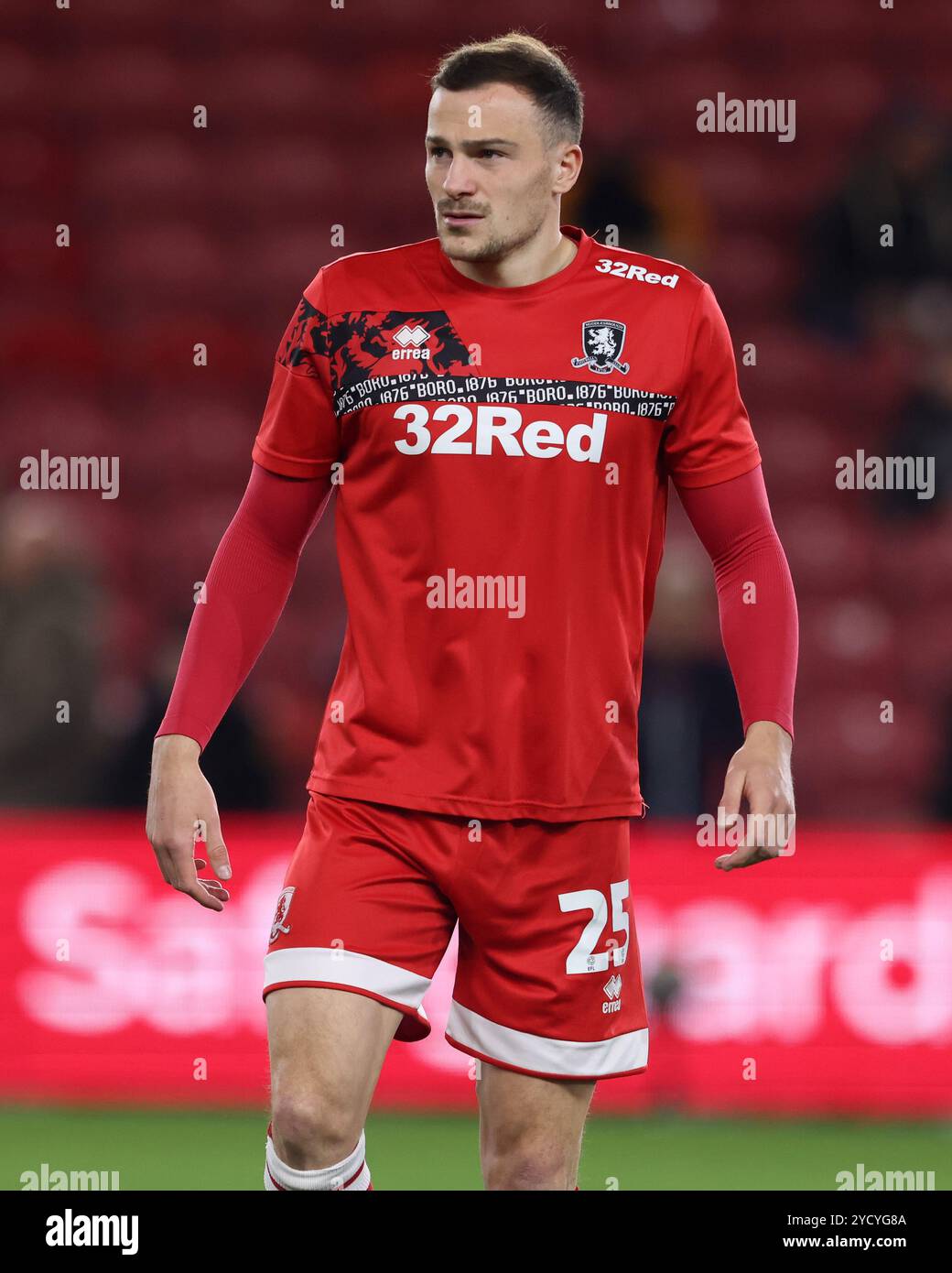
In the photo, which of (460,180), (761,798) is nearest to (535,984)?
(761,798)

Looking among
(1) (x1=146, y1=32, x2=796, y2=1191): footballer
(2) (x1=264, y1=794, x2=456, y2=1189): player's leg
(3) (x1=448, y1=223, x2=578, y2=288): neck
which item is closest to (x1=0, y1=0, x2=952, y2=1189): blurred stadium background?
(1) (x1=146, y1=32, x2=796, y2=1191): footballer

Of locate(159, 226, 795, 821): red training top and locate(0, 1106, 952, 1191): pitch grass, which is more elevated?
locate(159, 226, 795, 821): red training top

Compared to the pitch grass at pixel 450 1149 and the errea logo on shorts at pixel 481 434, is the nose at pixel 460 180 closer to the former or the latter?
the errea logo on shorts at pixel 481 434

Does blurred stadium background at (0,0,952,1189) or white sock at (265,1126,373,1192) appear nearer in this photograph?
white sock at (265,1126,373,1192)

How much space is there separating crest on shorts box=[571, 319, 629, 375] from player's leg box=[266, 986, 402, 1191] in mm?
1092

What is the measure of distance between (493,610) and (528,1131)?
0.86 meters

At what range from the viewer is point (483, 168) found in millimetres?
3150

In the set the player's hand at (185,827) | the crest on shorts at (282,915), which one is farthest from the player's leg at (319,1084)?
the player's hand at (185,827)

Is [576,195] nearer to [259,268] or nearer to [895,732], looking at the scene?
[259,268]

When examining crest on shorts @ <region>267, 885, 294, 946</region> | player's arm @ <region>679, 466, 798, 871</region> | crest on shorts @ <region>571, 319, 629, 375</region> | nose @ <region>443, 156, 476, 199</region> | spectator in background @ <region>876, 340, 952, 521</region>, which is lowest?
crest on shorts @ <region>267, 885, 294, 946</region>

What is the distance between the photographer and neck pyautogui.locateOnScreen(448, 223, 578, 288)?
10.6 feet

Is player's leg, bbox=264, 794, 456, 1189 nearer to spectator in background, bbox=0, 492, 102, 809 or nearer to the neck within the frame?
the neck

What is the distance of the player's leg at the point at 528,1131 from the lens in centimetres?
313

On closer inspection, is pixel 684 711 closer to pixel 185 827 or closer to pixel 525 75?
pixel 525 75
